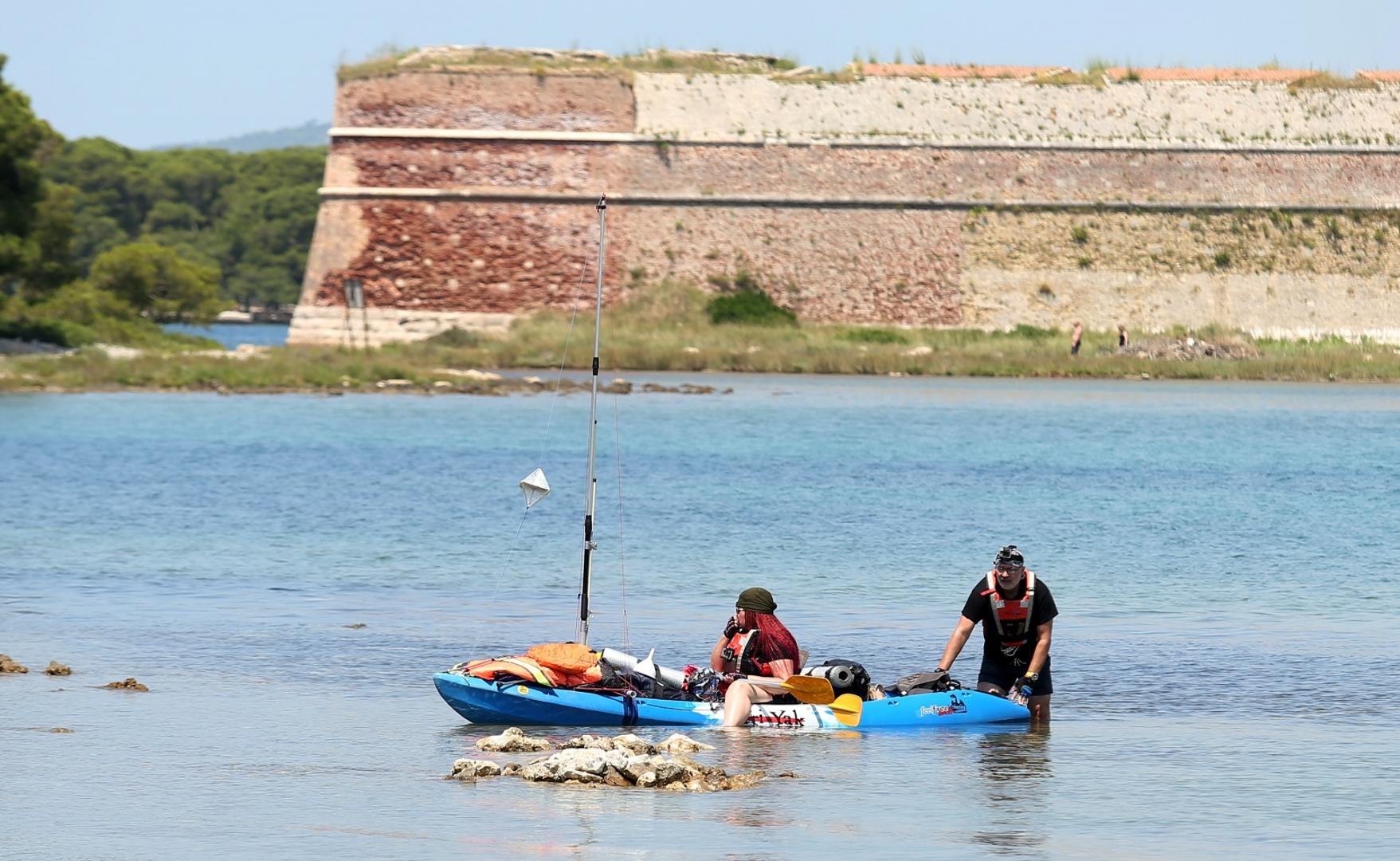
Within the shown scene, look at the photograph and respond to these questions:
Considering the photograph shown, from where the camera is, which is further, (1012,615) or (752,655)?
(752,655)

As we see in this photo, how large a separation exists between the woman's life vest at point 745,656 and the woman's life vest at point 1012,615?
144 centimetres

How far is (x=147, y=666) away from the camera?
15023mm

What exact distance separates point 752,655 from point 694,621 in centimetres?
447

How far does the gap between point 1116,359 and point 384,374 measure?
1810 centimetres

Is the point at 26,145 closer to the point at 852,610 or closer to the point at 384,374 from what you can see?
the point at 384,374

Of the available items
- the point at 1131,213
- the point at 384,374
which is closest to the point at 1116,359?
the point at 1131,213

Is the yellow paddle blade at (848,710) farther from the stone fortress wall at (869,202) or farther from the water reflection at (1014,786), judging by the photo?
the stone fortress wall at (869,202)

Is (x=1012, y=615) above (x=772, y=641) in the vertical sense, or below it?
above

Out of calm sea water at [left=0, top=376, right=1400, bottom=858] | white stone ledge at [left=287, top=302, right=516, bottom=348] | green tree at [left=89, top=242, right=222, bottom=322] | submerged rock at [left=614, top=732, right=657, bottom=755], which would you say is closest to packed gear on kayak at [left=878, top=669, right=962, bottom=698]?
calm sea water at [left=0, top=376, right=1400, bottom=858]

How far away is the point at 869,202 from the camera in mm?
55781

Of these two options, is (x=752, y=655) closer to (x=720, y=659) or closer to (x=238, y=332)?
(x=720, y=659)

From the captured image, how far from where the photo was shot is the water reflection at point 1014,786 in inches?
404

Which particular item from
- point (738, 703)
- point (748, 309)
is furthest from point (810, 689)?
point (748, 309)

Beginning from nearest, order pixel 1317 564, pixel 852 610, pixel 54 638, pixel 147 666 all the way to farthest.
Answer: pixel 147 666 → pixel 54 638 → pixel 852 610 → pixel 1317 564
